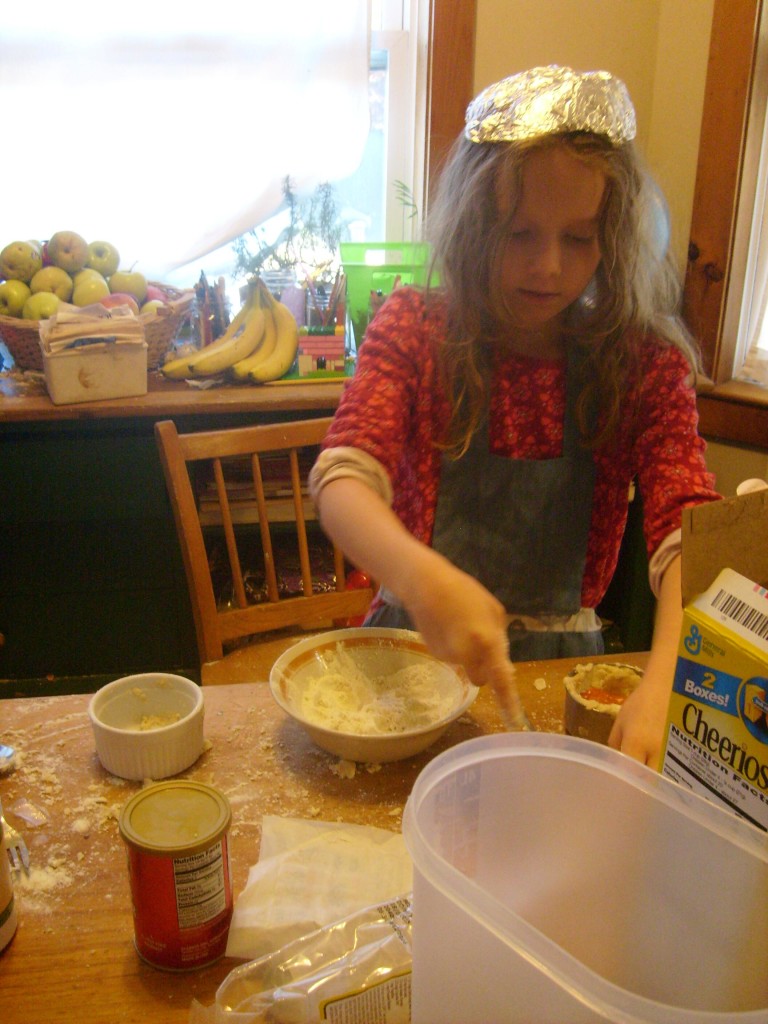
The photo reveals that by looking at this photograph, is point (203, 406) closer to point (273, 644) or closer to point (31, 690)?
point (273, 644)

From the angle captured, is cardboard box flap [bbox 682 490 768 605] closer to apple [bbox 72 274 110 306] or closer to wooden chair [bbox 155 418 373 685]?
wooden chair [bbox 155 418 373 685]

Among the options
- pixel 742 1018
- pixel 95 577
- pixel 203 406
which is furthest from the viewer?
pixel 95 577

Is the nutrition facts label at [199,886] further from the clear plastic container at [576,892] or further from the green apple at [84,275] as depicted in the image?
the green apple at [84,275]

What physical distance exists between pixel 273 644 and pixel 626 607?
1191 mm

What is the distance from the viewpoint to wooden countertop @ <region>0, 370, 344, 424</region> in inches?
71.4

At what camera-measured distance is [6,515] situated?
76.1 inches

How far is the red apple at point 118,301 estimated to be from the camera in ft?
6.26

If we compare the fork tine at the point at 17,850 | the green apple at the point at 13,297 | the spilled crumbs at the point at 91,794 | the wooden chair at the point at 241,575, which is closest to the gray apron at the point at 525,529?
the wooden chair at the point at 241,575

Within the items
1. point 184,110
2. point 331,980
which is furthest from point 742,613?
point 184,110

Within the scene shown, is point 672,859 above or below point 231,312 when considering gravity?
below

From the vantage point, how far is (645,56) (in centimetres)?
218

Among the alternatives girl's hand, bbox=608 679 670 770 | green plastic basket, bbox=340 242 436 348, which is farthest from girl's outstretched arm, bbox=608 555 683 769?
green plastic basket, bbox=340 242 436 348

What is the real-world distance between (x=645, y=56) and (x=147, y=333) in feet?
4.94

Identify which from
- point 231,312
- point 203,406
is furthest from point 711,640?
point 231,312
